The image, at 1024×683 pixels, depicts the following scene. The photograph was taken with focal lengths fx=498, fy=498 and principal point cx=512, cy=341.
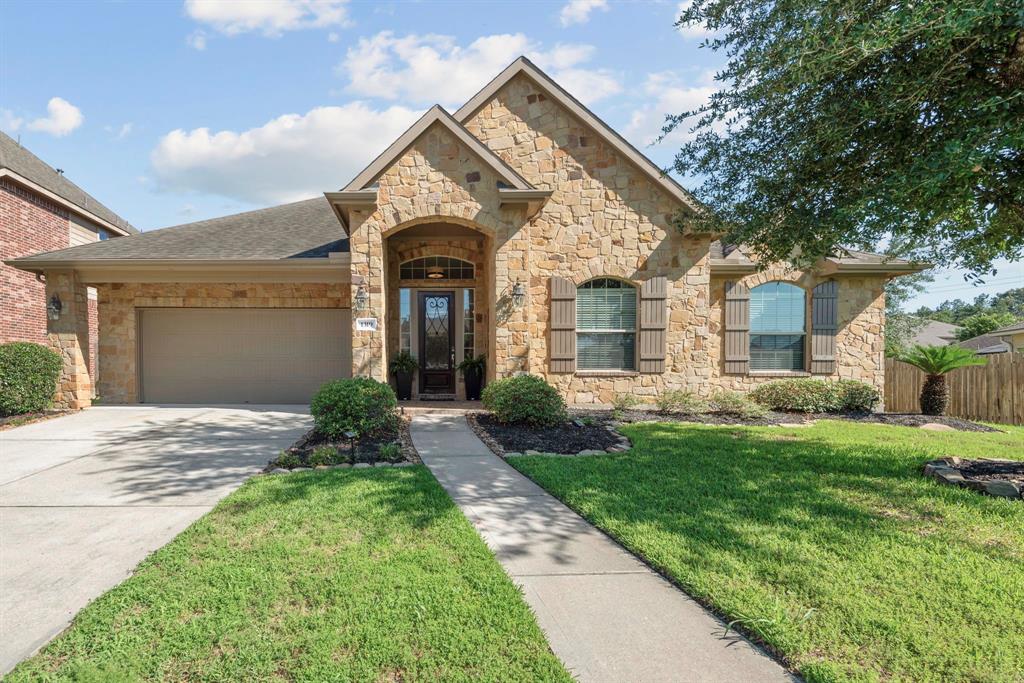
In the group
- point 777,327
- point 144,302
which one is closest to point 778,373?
point 777,327

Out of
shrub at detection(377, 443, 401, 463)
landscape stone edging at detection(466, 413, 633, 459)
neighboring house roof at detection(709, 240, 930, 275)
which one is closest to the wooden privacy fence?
neighboring house roof at detection(709, 240, 930, 275)

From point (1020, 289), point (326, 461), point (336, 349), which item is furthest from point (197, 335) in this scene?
point (1020, 289)

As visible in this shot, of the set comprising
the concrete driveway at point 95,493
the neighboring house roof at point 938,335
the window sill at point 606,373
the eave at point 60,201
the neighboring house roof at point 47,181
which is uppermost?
the neighboring house roof at point 47,181

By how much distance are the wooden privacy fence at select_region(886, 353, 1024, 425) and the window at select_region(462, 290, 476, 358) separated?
9.79 meters

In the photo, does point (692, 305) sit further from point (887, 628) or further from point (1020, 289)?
point (1020, 289)

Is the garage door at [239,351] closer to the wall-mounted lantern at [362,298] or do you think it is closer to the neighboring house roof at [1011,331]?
the wall-mounted lantern at [362,298]

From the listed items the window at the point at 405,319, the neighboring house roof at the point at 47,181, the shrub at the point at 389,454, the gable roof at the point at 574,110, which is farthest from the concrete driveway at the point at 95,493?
the neighboring house roof at the point at 47,181

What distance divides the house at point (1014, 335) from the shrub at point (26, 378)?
113 ft

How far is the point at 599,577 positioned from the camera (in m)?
2.98

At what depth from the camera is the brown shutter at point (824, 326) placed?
1077 cm

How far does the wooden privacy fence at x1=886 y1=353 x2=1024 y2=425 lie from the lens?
10.5 meters

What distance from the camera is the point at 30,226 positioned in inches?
522

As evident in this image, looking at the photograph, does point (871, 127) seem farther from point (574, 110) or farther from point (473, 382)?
point (473, 382)

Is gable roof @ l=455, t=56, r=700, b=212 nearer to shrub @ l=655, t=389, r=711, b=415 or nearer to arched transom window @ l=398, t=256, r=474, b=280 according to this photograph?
arched transom window @ l=398, t=256, r=474, b=280
